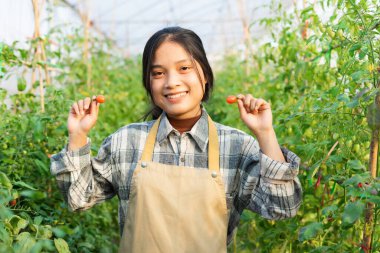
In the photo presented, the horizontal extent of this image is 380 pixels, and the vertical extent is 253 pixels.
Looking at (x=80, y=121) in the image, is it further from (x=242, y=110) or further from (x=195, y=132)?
(x=242, y=110)

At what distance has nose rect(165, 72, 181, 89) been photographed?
1408 mm

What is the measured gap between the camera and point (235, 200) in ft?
4.79

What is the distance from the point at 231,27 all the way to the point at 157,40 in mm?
13519

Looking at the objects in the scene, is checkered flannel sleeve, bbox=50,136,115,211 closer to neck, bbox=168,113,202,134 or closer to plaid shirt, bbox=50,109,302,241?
plaid shirt, bbox=50,109,302,241

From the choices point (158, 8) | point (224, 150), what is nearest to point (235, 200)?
point (224, 150)

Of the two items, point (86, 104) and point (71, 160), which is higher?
point (86, 104)

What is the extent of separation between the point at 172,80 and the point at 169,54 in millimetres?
76

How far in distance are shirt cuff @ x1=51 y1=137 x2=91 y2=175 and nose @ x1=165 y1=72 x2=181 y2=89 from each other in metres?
0.26

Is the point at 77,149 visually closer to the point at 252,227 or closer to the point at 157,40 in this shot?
the point at 157,40

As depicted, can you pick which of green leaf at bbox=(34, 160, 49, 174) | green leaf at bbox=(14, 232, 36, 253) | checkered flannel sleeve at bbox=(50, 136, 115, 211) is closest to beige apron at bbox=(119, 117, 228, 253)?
checkered flannel sleeve at bbox=(50, 136, 115, 211)

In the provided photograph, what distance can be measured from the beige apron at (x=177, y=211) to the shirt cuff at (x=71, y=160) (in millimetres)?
145

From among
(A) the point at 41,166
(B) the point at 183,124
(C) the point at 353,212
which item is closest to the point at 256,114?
(B) the point at 183,124

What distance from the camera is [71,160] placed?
138 centimetres

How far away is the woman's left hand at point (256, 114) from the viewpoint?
1301 mm
